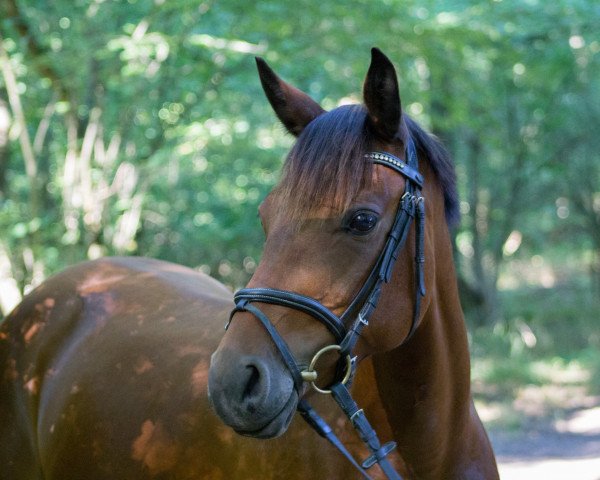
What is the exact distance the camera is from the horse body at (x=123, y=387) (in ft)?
8.41

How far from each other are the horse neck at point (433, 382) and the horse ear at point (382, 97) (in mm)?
374

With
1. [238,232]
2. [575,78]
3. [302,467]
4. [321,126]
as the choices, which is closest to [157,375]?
[302,467]

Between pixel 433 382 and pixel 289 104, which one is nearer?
pixel 433 382

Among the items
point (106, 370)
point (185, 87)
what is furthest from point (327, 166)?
point (185, 87)

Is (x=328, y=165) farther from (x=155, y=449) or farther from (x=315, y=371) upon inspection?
(x=155, y=449)

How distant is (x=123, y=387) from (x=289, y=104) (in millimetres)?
1506

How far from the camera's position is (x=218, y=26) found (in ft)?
26.3

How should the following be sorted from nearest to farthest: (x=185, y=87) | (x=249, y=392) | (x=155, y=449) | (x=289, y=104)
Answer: (x=249, y=392)
(x=289, y=104)
(x=155, y=449)
(x=185, y=87)

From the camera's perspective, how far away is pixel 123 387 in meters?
3.04

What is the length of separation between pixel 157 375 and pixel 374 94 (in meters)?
1.60

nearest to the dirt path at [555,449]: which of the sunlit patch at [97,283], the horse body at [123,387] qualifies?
the horse body at [123,387]

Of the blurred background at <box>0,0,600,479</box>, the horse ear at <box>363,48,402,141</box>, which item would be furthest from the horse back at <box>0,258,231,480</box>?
the blurred background at <box>0,0,600,479</box>

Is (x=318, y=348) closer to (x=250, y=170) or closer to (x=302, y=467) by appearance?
(x=302, y=467)

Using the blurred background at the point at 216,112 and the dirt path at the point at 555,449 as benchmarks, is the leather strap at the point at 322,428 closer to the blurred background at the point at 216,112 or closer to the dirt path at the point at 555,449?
the blurred background at the point at 216,112
